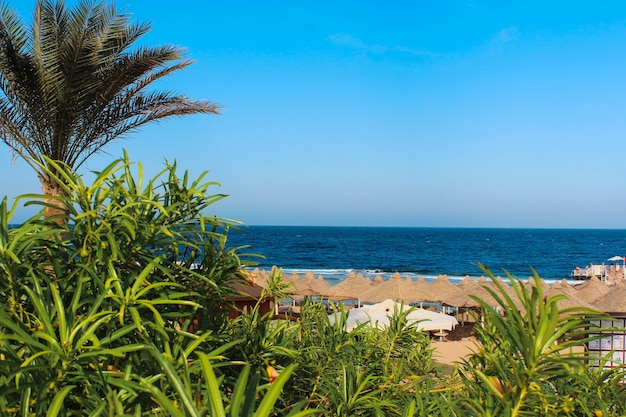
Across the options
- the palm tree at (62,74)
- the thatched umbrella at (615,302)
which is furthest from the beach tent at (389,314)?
the palm tree at (62,74)

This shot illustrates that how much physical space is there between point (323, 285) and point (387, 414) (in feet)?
69.6

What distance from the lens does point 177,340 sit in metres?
1.60

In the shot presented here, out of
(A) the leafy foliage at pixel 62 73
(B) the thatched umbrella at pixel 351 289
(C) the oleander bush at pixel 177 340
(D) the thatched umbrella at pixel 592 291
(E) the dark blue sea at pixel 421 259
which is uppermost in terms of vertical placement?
(A) the leafy foliage at pixel 62 73

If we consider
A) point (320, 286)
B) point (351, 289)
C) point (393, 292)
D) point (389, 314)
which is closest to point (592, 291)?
point (393, 292)

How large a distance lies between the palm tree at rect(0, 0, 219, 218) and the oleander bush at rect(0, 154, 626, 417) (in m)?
5.08

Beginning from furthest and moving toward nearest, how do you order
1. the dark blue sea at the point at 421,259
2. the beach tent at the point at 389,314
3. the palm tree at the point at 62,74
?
the dark blue sea at the point at 421,259 → the beach tent at the point at 389,314 → the palm tree at the point at 62,74

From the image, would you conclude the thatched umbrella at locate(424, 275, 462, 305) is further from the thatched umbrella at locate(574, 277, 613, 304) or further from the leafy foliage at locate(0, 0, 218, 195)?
the leafy foliage at locate(0, 0, 218, 195)

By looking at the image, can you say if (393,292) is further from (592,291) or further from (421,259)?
(421,259)

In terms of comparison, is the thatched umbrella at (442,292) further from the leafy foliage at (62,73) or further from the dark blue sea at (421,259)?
the dark blue sea at (421,259)

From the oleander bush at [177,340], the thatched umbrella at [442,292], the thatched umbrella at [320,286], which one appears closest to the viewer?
the oleander bush at [177,340]

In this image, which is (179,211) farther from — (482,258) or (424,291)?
(482,258)

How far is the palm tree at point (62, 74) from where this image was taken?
21.5 ft

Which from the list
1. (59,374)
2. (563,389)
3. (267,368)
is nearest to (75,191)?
(59,374)

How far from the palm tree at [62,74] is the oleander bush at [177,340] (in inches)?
200
